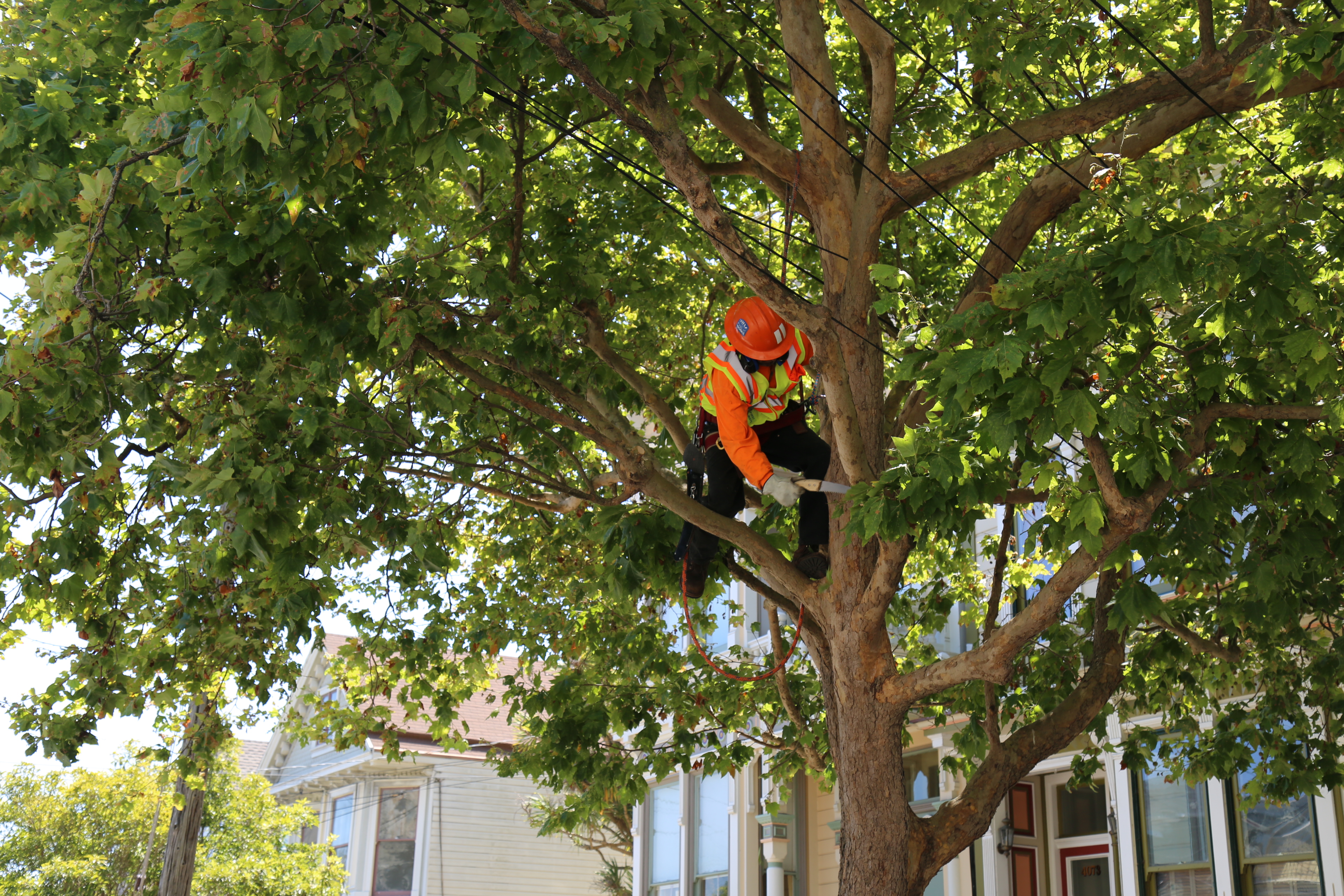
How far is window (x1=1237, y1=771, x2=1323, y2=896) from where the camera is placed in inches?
435

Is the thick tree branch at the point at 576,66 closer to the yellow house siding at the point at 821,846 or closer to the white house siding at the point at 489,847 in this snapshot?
the yellow house siding at the point at 821,846

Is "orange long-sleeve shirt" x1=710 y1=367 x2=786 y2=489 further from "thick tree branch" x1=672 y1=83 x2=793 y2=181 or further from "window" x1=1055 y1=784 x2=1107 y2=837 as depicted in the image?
"window" x1=1055 y1=784 x2=1107 y2=837

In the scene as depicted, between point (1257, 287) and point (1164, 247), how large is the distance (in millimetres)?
644

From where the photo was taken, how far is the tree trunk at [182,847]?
43.8ft

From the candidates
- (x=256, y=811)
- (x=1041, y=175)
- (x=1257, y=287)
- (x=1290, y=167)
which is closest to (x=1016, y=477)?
(x=1041, y=175)

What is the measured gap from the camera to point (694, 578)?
740cm

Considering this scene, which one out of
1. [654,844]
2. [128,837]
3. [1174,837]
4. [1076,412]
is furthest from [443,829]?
[1076,412]

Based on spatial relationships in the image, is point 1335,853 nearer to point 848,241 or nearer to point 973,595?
point 973,595

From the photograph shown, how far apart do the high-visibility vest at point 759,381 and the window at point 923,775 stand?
9663 millimetres

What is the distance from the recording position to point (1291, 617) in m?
7.74

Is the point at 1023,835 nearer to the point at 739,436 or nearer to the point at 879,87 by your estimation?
the point at 739,436

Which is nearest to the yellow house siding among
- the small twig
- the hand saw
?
the hand saw

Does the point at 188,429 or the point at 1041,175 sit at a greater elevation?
the point at 1041,175

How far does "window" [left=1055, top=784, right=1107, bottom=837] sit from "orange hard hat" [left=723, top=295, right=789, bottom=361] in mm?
9276
